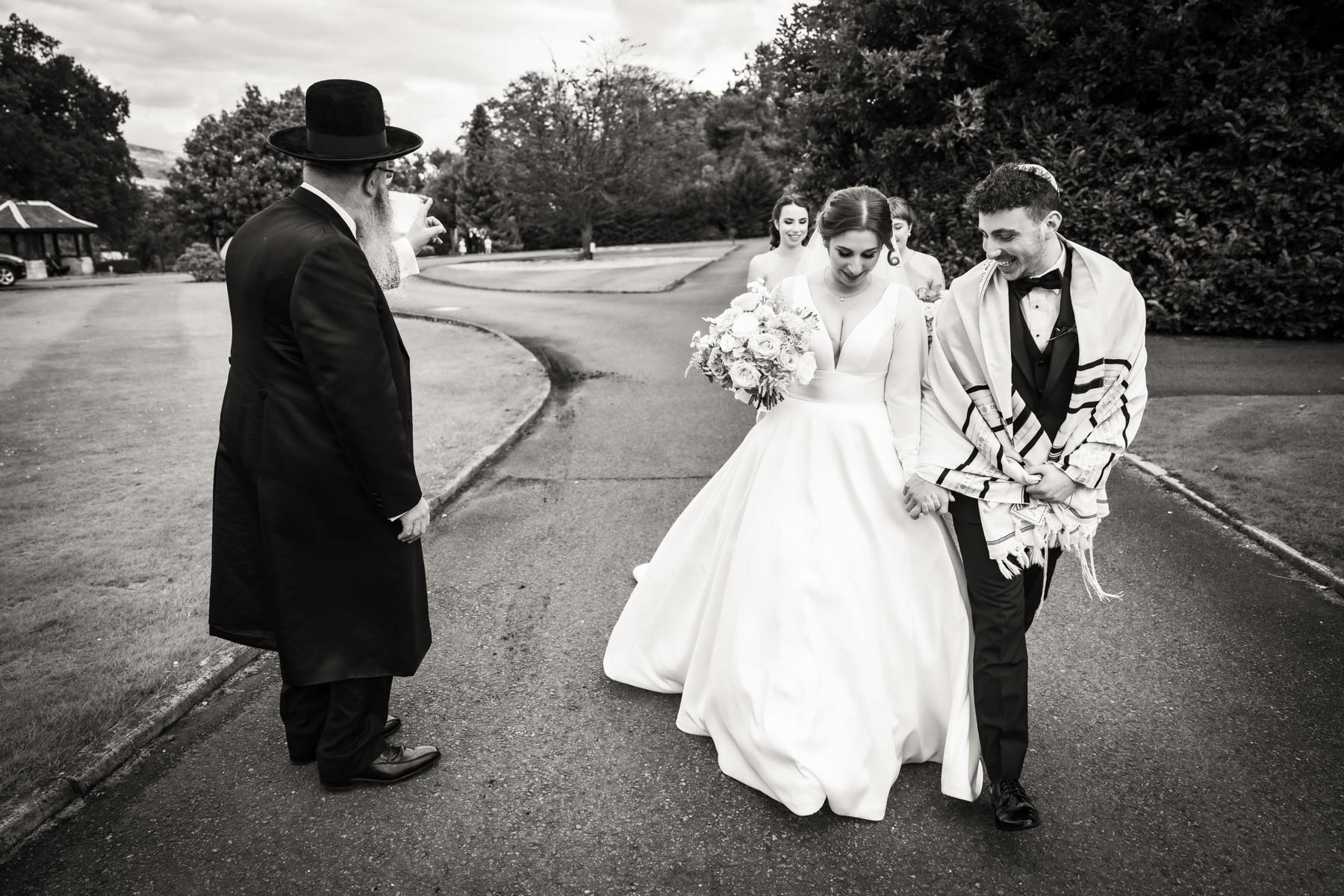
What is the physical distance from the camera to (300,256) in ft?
8.93

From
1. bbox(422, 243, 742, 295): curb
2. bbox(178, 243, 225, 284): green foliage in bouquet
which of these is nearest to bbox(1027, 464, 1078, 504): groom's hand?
bbox(422, 243, 742, 295): curb

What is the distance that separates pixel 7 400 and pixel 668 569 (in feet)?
34.3

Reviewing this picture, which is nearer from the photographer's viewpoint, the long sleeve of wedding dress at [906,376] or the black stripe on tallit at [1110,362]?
the black stripe on tallit at [1110,362]

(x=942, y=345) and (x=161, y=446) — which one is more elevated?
(x=942, y=345)

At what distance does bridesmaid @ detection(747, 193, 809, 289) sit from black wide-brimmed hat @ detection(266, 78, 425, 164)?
4.27 m

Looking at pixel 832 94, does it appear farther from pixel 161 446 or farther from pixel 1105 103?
pixel 161 446

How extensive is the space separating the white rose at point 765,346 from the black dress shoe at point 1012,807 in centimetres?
179

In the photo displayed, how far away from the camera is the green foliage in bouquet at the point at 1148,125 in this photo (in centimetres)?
1182

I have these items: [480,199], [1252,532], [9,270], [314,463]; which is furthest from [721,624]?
[480,199]

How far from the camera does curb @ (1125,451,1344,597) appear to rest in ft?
16.7

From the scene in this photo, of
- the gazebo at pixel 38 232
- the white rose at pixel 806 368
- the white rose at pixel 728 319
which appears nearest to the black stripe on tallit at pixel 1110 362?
the white rose at pixel 806 368

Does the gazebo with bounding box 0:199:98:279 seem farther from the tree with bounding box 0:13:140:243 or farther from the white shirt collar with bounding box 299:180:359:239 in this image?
the white shirt collar with bounding box 299:180:359:239

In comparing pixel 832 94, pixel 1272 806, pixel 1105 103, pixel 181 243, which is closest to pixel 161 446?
pixel 1272 806

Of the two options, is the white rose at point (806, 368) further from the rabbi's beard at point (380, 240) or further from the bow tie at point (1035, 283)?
the rabbi's beard at point (380, 240)
